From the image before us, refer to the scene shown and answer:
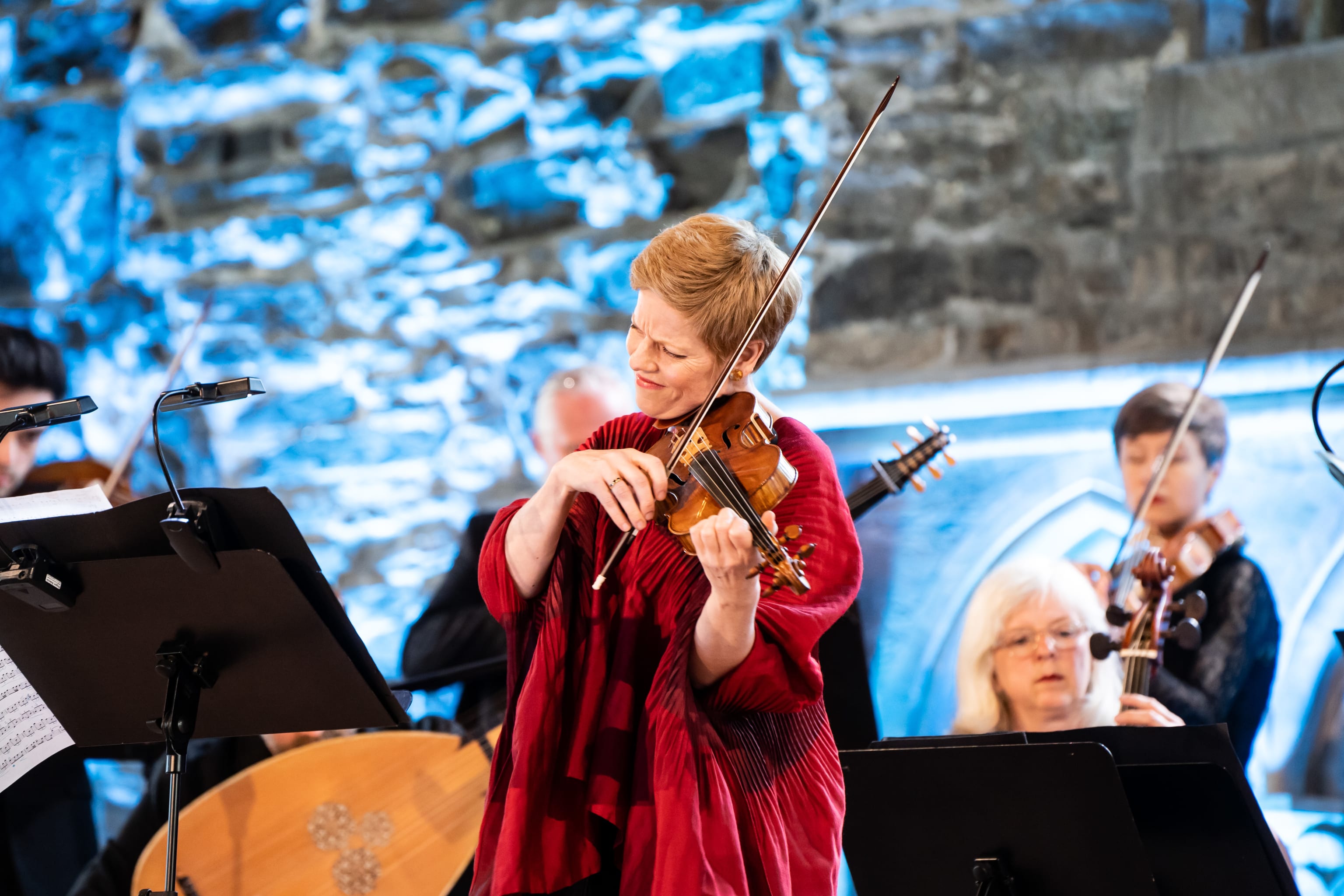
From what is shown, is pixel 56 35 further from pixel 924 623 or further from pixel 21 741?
pixel 924 623

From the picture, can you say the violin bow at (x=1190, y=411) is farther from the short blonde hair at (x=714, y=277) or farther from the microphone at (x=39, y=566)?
the microphone at (x=39, y=566)

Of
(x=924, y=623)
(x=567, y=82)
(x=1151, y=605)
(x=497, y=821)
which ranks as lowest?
(x=924, y=623)

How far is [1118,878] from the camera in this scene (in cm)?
157

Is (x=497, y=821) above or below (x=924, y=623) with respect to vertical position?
above

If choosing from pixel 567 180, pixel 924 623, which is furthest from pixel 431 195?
pixel 924 623

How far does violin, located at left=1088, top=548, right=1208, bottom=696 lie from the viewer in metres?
2.29

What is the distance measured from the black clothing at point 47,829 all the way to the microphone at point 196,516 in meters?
1.54

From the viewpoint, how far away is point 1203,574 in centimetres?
266

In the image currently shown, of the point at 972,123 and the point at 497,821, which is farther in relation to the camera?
the point at 972,123

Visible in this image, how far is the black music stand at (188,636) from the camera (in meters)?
1.50

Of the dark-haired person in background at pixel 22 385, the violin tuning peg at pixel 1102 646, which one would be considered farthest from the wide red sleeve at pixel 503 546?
the dark-haired person in background at pixel 22 385

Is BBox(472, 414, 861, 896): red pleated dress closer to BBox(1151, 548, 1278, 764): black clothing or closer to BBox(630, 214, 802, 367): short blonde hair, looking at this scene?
BBox(630, 214, 802, 367): short blonde hair

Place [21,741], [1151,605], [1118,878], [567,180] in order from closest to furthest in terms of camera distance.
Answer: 1. [1118,878]
2. [21,741]
3. [1151,605]
4. [567,180]

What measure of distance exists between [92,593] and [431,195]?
2206 mm
